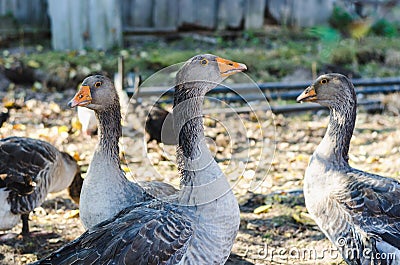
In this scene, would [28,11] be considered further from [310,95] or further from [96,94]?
[310,95]

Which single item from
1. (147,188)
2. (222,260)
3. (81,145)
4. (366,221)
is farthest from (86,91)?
(81,145)

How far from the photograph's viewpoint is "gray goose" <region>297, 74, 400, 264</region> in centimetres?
381

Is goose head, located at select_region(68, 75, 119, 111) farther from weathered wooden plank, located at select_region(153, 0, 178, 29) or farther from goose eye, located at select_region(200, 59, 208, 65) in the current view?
weathered wooden plank, located at select_region(153, 0, 178, 29)

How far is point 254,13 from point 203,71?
33.3 ft

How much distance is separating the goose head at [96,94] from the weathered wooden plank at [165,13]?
8.63m

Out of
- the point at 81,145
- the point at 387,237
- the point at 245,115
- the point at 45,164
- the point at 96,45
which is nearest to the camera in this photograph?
the point at 387,237

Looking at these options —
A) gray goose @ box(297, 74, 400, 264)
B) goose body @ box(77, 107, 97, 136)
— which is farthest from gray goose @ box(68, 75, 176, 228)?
goose body @ box(77, 107, 97, 136)

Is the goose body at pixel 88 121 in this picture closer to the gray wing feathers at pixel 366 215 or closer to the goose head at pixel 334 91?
the goose head at pixel 334 91

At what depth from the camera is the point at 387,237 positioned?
3781 mm

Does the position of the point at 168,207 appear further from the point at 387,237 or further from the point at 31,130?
the point at 31,130

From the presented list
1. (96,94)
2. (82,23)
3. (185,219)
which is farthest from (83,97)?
(82,23)

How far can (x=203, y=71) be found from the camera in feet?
11.8

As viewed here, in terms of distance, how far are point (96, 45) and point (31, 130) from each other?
442 cm

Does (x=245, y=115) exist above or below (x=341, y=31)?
below
